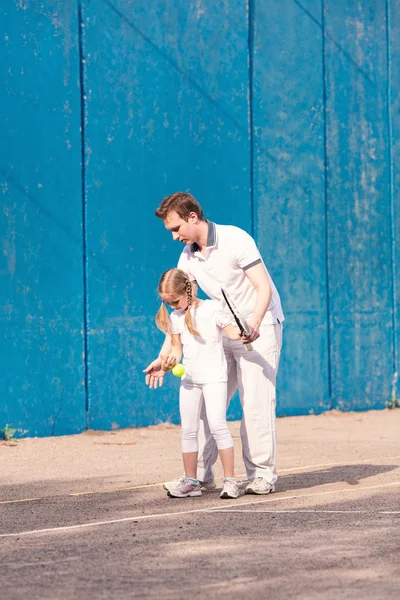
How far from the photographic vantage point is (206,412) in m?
7.38

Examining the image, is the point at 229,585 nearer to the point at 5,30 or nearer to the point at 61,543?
the point at 61,543

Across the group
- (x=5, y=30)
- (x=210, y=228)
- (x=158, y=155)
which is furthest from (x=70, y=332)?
(x=210, y=228)

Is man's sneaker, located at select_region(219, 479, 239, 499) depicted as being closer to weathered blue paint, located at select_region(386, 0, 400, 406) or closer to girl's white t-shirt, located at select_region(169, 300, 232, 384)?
girl's white t-shirt, located at select_region(169, 300, 232, 384)

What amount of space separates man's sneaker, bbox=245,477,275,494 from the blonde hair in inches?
38.6

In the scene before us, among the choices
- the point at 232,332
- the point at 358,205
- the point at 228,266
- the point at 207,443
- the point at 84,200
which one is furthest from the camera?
the point at 358,205

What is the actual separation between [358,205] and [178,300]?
21.9 feet

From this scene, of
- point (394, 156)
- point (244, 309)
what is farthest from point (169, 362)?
point (394, 156)

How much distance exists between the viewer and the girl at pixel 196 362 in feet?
→ 23.7

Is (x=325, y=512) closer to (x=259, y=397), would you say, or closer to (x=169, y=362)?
(x=259, y=397)

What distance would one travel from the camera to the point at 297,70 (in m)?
13.0

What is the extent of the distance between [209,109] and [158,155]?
0.83 meters

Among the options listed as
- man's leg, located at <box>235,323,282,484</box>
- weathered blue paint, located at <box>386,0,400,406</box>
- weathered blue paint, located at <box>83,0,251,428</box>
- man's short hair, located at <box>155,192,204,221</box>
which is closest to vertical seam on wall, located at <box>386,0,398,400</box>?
weathered blue paint, located at <box>386,0,400,406</box>

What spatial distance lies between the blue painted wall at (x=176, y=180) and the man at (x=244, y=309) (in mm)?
3575

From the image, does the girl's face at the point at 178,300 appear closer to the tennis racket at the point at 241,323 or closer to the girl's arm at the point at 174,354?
the girl's arm at the point at 174,354
